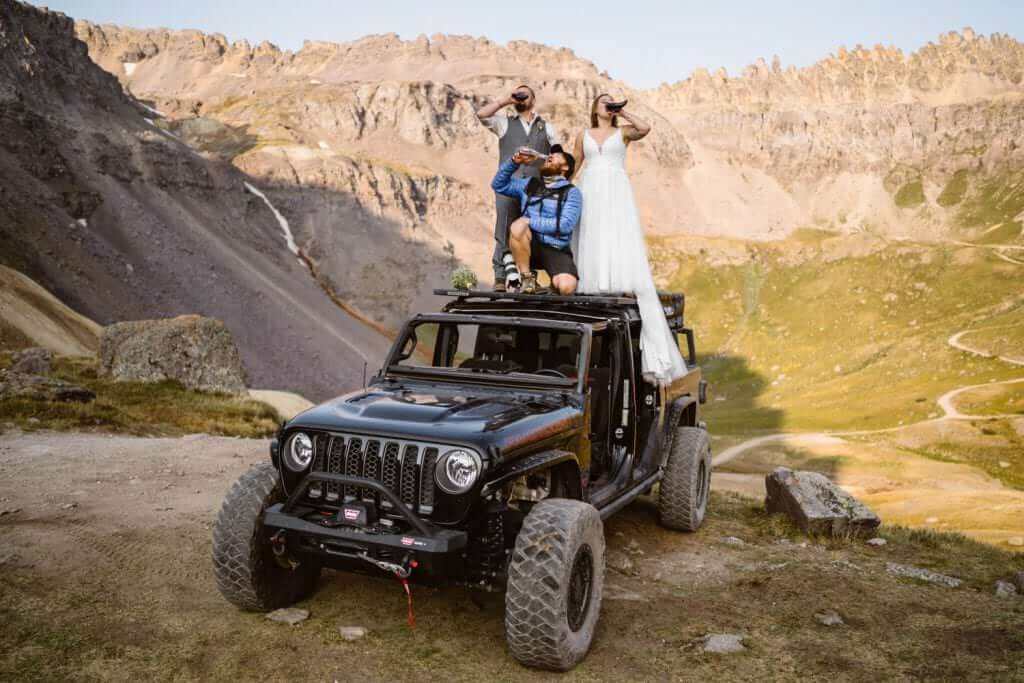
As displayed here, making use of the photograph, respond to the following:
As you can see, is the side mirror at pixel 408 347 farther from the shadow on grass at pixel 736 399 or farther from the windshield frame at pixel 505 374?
the shadow on grass at pixel 736 399

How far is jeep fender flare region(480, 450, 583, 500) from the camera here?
5.86 metres

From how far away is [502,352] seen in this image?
8703 mm

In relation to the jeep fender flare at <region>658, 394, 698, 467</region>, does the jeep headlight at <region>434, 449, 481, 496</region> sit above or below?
above

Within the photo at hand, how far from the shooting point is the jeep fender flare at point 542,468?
5.86 meters

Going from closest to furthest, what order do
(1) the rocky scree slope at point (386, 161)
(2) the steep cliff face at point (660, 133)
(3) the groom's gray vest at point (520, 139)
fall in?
(3) the groom's gray vest at point (520, 139) < (1) the rocky scree slope at point (386, 161) < (2) the steep cliff face at point (660, 133)

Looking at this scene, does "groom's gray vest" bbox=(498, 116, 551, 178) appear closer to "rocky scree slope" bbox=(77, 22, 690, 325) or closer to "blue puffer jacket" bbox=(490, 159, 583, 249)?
"blue puffer jacket" bbox=(490, 159, 583, 249)

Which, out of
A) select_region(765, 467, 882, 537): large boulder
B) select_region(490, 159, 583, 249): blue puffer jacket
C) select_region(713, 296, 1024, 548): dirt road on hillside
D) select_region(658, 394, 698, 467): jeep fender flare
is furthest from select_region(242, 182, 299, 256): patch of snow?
select_region(658, 394, 698, 467): jeep fender flare

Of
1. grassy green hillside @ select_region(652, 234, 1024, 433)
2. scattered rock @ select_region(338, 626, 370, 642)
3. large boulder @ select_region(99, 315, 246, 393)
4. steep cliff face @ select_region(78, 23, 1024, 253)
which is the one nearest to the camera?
scattered rock @ select_region(338, 626, 370, 642)

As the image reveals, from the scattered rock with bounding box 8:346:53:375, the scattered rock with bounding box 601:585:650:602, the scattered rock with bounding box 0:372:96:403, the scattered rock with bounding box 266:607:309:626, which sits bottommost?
the scattered rock with bounding box 8:346:53:375

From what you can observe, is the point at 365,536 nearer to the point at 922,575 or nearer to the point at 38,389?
the point at 922,575

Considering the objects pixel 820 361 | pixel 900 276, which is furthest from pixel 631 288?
pixel 900 276

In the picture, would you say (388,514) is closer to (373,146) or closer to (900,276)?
(900,276)

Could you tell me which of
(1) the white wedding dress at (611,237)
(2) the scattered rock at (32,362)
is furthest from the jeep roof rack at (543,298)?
(2) the scattered rock at (32,362)

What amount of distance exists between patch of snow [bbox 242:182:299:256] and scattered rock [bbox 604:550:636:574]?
75008 mm
